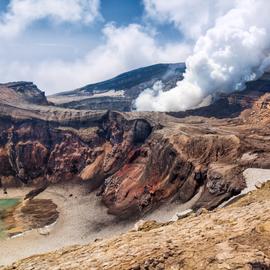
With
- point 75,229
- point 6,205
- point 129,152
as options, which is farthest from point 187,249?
point 6,205

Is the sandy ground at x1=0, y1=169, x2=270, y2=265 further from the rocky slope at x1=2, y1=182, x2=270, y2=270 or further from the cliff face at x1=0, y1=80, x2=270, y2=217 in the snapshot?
the rocky slope at x1=2, y1=182, x2=270, y2=270

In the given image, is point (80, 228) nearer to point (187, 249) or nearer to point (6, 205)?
point (6, 205)

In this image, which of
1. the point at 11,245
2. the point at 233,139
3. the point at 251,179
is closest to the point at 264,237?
the point at 251,179

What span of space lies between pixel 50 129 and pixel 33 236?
227 feet

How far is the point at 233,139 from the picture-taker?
102 metres

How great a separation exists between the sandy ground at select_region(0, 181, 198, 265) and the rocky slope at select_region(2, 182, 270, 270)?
48.9 m

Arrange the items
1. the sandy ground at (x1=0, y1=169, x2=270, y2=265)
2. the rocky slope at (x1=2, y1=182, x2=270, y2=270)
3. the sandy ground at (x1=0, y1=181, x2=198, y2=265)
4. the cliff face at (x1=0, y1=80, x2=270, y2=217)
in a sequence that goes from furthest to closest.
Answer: the cliff face at (x1=0, y1=80, x2=270, y2=217) < the sandy ground at (x1=0, y1=181, x2=198, y2=265) < the sandy ground at (x1=0, y1=169, x2=270, y2=265) < the rocky slope at (x1=2, y1=182, x2=270, y2=270)

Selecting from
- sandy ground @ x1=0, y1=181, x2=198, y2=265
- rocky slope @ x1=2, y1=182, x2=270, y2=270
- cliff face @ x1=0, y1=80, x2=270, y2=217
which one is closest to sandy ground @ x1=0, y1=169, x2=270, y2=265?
sandy ground @ x1=0, y1=181, x2=198, y2=265

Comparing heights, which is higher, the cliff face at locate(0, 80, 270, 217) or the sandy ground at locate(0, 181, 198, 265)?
the cliff face at locate(0, 80, 270, 217)

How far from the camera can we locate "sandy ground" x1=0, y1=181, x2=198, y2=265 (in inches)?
3216

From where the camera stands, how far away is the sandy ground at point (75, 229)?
81.7 m

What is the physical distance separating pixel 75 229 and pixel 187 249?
7463 centimetres

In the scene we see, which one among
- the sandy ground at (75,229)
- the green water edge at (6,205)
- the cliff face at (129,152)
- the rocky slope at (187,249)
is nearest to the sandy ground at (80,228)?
the sandy ground at (75,229)

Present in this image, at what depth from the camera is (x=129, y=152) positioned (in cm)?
13162
